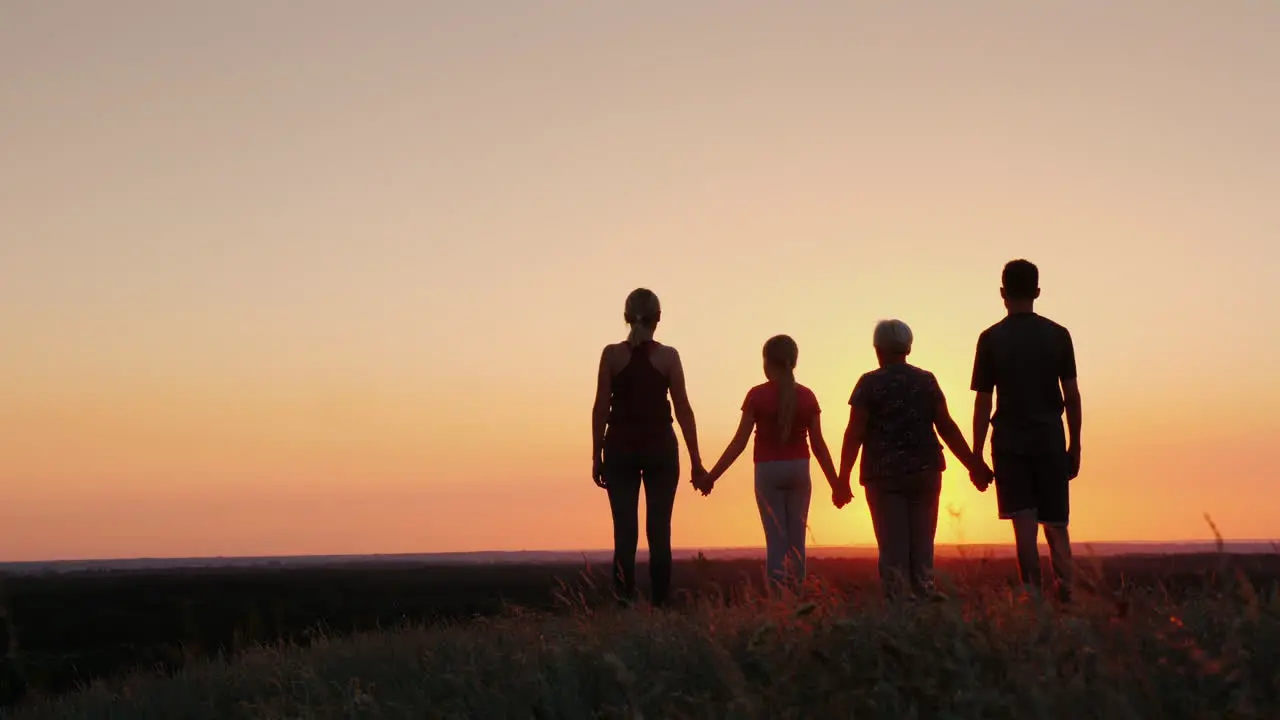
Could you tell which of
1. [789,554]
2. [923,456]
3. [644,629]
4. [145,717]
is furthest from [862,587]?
[145,717]

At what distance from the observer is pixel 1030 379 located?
29.5 feet

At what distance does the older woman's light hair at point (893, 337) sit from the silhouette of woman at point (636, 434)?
5.28 feet

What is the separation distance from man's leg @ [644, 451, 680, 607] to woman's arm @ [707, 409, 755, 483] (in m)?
0.55

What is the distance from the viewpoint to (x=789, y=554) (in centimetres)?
1086

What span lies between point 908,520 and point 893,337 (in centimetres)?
127

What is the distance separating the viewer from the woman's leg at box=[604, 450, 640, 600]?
10.4 meters

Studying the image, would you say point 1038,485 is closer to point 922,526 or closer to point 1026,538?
point 1026,538

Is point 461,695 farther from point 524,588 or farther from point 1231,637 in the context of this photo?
point 524,588

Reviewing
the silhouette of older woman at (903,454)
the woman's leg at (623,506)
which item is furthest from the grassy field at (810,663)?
the silhouette of older woman at (903,454)

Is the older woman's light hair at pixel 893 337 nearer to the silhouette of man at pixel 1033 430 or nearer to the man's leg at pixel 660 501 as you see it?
the silhouette of man at pixel 1033 430

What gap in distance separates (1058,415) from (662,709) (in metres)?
4.37

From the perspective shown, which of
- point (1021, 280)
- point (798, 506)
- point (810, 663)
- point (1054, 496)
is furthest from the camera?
point (798, 506)

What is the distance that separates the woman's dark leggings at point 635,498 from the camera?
1040 cm

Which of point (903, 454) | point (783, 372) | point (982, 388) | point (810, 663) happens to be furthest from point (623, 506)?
point (810, 663)
